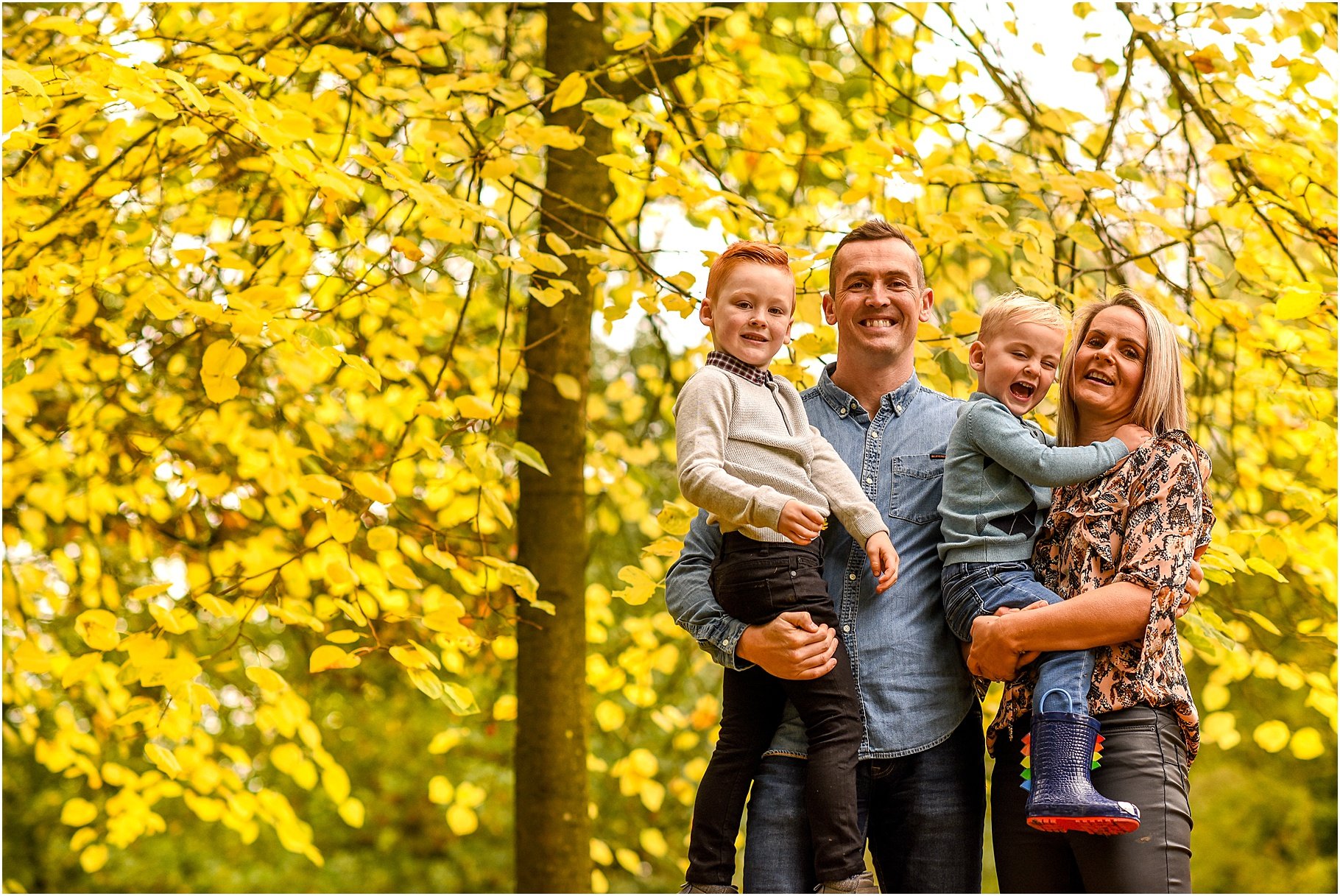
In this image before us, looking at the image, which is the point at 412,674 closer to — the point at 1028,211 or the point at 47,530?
the point at 47,530

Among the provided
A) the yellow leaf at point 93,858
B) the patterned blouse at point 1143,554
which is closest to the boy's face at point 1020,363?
the patterned blouse at point 1143,554

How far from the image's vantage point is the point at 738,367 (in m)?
2.26

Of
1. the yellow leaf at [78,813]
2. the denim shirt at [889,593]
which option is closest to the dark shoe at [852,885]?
the denim shirt at [889,593]

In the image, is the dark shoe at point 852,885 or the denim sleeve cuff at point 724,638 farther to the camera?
the denim sleeve cuff at point 724,638

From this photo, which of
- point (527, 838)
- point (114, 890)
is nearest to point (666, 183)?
point (527, 838)

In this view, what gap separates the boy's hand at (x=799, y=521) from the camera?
6.59ft

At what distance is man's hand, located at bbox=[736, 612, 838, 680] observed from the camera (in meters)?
2.06

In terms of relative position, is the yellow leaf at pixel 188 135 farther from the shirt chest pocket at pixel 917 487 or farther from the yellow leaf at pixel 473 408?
the shirt chest pocket at pixel 917 487

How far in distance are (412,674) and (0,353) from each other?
5.23ft

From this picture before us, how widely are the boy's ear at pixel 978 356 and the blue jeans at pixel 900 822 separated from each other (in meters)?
0.69

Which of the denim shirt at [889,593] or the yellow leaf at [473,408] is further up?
the yellow leaf at [473,408]

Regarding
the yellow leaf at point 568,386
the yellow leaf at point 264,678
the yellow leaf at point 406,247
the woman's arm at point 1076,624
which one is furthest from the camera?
the yellow leaf at point 568,386

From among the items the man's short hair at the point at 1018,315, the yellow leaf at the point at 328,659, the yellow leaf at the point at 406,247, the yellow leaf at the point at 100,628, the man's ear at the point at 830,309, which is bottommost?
the yellow leaf at the point at 328,659

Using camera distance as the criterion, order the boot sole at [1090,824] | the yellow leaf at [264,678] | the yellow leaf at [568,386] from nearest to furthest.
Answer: the boot sole at [1090,824]
the yellow leaf at [264,678]
the yellow leaf at [568,386]
